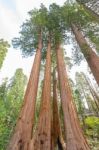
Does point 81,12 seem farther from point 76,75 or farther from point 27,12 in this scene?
point 76,75

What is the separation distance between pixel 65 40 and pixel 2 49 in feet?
36.0

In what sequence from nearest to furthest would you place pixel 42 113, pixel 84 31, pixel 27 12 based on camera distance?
pixel 42 113 < pixel 84 31 < pixel 27 12

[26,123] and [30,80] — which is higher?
[30,80]

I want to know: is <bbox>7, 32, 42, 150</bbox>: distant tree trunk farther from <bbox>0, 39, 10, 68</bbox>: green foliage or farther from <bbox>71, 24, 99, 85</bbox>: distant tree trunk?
<bbox>0, 39, 10, 68</bbox>: green foliage

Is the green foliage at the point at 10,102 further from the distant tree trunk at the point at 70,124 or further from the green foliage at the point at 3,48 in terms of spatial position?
the distant tree trunk at the point at 70,124

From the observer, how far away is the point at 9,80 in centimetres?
3466

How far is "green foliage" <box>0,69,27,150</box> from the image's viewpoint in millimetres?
19941

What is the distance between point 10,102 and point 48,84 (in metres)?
17.3

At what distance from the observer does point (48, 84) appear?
35.8ft

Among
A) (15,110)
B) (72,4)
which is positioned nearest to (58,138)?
(72,4)

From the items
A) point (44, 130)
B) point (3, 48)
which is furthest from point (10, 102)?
point (44, 130)

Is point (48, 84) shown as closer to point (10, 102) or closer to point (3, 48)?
point (3, 48)

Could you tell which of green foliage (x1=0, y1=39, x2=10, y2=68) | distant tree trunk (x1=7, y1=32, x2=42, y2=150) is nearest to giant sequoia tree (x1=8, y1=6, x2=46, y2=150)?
distant tree trunk (x1=7, y1=32, x2=42, y2=150)

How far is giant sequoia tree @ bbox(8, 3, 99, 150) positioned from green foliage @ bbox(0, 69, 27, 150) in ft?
27.6
